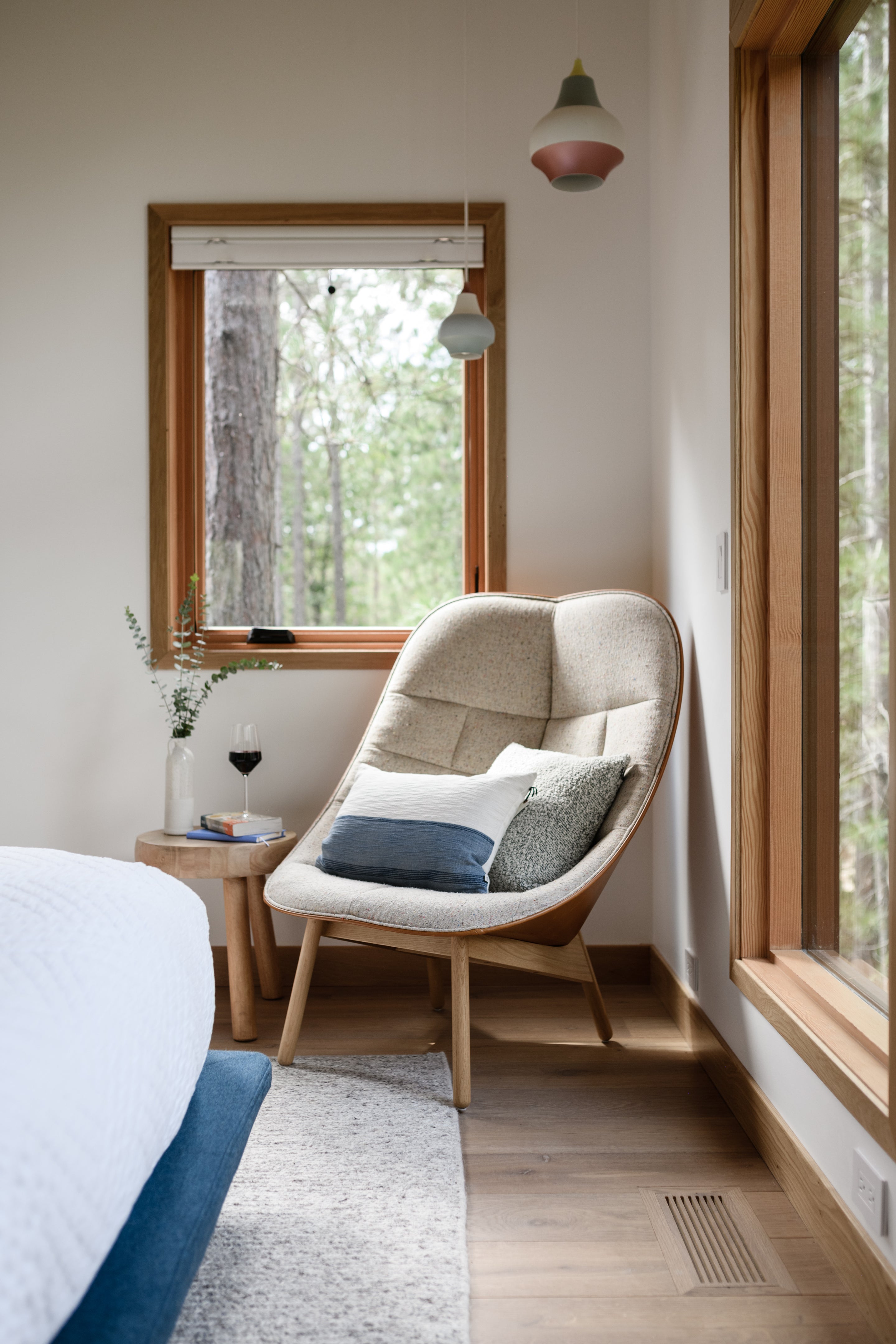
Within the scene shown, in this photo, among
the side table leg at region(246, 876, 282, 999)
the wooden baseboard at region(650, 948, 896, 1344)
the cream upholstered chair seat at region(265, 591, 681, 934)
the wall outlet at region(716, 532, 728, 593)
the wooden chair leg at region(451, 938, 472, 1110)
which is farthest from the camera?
the side table leg at region(246, 876, 282, 999)

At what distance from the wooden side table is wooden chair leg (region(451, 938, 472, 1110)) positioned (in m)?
0.63

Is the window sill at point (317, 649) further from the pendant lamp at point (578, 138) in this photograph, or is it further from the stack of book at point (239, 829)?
the pendant lamp at point (578, 138)

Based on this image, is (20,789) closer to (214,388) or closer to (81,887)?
(214,388)

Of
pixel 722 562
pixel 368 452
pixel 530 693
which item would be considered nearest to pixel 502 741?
pixel 530 693

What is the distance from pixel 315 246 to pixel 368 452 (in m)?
0.61

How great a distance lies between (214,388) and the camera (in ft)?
10.2

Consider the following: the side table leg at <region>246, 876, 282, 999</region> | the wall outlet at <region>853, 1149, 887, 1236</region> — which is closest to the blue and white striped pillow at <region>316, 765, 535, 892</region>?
the side table leg at <region>246, 876, 282, 999</region>

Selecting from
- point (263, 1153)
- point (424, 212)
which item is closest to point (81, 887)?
point (263, 1153)

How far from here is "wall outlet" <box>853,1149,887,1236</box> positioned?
1360 millimetres

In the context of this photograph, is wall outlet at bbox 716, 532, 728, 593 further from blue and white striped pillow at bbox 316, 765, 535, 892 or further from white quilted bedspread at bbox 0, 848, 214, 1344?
white quilted bedspread at bbox 0, 848, 214, 1344

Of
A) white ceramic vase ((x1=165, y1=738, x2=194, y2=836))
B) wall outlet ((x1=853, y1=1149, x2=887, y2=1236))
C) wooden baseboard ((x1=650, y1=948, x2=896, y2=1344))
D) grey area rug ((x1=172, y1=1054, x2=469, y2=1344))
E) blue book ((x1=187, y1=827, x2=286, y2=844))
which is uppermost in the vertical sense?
white ceramic vase ((x1=165, y1=738, x2=194, y2=836))

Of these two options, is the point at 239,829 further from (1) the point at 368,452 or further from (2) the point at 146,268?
(2) the point at 146,268

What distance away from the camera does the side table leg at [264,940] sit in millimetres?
2646

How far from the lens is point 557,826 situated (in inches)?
90.6
